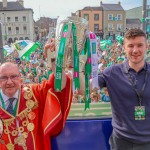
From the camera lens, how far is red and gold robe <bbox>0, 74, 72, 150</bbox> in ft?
7.26

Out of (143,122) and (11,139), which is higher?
(143,122)

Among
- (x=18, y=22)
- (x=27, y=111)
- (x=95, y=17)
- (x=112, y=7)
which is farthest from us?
(x=18, y=22)

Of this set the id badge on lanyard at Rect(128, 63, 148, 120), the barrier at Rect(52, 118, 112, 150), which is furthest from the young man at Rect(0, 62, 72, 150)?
the id badge on lanyard at Rect(128, 63, 148, 120)

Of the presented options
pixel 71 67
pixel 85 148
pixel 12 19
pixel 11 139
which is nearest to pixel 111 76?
pixel 71 67

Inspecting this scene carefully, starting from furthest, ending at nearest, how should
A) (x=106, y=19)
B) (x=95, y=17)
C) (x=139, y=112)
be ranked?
1. (x=106, y=19)
2. (x=95, y=17)
3. (x=139, y=112)

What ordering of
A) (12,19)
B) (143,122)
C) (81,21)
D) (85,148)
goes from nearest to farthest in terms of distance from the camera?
1. (143,122)
2. (81,21)
3. (85,148)
4. (12,19)

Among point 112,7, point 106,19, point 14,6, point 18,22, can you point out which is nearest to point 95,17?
point 106,19

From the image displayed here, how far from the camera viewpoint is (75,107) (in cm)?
261

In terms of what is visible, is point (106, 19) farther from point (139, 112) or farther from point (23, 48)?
point (139, 112)

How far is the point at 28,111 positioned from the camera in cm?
228

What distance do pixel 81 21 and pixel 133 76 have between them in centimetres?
58

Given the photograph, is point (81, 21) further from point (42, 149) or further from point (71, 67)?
point (42, 149)

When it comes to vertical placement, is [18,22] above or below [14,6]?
below

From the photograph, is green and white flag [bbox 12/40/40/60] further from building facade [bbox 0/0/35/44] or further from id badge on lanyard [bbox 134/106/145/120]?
building facade [bbox 0/0/35/44]
